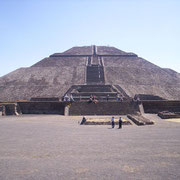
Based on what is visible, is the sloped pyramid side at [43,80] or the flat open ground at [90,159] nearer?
the flat open ground at [90,159]

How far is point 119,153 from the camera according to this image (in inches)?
242

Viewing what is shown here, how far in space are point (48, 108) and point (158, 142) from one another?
1438cm

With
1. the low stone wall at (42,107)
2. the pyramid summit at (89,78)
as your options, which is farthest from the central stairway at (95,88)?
the low stone wall at (42,107)

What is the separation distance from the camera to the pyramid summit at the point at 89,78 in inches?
1165

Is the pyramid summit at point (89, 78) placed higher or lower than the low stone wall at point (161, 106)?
higher

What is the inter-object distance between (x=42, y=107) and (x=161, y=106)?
42.2 ft

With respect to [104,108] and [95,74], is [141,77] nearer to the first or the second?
[95,74]

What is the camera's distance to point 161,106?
20.1m

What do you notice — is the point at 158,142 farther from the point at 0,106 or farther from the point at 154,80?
the point at 154,80

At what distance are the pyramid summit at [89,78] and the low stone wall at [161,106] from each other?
607cm

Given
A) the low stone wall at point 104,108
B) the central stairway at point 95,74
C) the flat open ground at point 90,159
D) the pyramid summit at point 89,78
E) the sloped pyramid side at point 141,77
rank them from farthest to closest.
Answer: the central stairway at point 95,74 < the sloped pyramid side at point 141,77 < the pyramid summit at point 89,78 < the low stone wall at point 104,108 < the flat open ground at point 90,159

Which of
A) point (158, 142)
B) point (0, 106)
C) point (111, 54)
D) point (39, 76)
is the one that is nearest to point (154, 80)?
point (111, 54)

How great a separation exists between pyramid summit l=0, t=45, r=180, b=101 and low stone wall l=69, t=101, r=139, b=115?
→ 6.91m

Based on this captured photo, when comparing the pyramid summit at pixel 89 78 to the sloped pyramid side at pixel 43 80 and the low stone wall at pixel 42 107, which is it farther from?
the low stone wall at pixel 42 107
